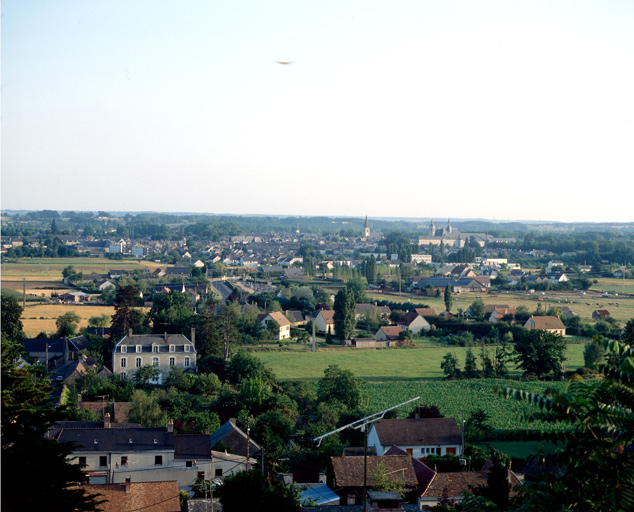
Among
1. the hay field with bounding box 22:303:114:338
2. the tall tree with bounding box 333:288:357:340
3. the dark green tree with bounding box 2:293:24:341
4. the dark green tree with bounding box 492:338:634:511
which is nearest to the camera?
the dark green tree with bounding box 492:338:634:511

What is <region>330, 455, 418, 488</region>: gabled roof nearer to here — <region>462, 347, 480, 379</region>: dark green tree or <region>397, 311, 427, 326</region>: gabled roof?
<region>462, 347, 480, 379</region>: dark green tree

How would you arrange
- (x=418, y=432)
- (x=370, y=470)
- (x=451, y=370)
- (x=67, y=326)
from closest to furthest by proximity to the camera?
(x=370, y=470), (x=418, y=432), (x=451, y=370), (x=67, y=326)

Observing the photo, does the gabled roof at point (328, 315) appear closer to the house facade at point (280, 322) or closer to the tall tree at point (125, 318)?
the house facade at point (280, 322)

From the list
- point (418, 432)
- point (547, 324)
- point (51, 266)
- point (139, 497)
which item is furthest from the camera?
point (51, 266)

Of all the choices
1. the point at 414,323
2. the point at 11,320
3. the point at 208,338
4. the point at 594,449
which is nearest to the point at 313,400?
the point at 208,338

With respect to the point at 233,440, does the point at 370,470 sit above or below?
above

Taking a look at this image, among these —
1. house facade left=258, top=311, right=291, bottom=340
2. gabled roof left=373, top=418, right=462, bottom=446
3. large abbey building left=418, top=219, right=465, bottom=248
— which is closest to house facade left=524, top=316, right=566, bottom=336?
house facade left=258, top=311, right=291, bottom=340

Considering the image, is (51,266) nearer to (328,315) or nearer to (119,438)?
(328,315)
